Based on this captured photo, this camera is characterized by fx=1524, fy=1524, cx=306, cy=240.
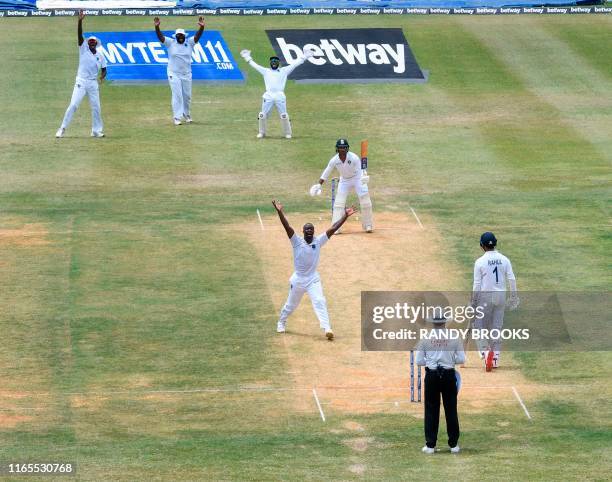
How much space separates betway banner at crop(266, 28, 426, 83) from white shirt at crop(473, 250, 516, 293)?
2292 centimetres

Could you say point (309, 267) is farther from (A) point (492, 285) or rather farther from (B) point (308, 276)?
(A) point (492, 285)

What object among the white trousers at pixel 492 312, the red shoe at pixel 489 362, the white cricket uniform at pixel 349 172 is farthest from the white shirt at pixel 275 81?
the red shoe at pixel 489 362

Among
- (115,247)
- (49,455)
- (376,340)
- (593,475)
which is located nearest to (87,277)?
(115,247)

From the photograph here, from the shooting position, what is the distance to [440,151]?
3822cm

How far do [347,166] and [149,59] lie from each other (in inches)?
668

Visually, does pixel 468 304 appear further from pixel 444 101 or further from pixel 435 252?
pixel 444 101

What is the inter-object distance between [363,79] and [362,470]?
27364 mm

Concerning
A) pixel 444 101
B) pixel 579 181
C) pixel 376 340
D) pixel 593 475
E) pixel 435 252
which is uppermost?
pixel 444 101

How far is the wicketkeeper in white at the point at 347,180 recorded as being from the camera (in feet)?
101

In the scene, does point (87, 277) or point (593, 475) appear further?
point (87, 277)

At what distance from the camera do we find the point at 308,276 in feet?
80.8

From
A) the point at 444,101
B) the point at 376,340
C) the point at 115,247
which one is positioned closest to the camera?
the point at 376,340

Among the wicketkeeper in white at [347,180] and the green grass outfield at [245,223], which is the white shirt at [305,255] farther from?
the wicketkeeper in white at [347,180]

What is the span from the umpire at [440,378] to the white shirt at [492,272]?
11.0ft
